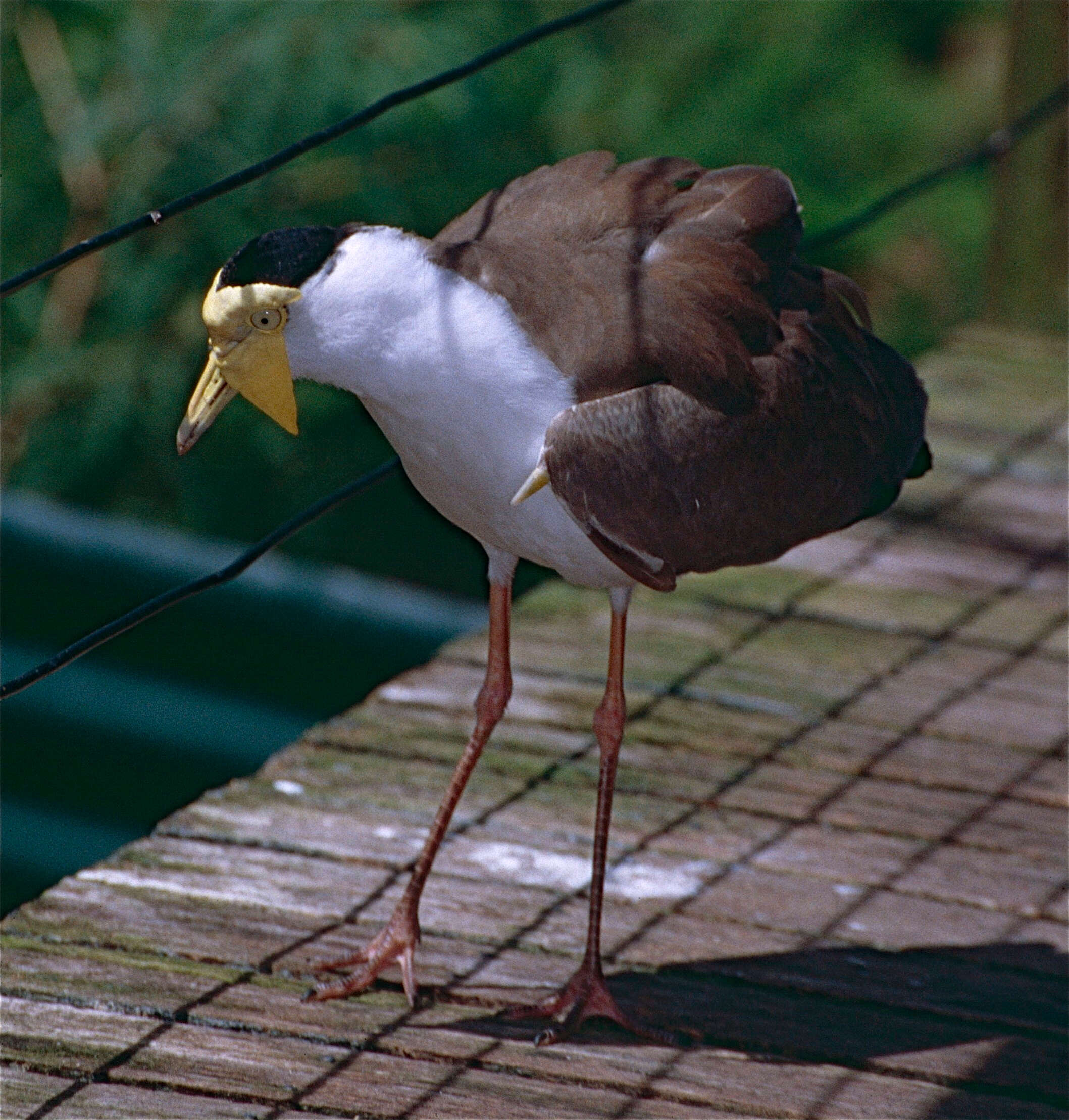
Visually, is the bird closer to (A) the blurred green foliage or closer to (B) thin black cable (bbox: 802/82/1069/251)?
(B) thin black cable (bbox: 802/82/1069/251)

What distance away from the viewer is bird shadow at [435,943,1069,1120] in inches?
133

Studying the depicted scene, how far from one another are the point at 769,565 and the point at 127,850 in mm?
2340

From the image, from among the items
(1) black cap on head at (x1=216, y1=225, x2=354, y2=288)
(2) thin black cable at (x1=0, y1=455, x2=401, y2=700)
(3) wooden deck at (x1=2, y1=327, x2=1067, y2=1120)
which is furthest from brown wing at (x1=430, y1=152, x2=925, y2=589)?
(3) wooden deck at (x1=2, y1=327, x2=1067, y2=1120)

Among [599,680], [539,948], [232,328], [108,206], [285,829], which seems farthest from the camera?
[108,206]

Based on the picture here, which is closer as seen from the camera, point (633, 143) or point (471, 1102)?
point (471, 1102)

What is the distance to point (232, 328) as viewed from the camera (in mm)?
3029

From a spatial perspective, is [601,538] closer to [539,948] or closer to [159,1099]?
[539,948]

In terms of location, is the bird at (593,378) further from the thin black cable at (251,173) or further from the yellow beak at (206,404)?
the thin black cable at (251,173)

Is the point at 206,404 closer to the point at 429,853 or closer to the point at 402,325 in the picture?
the point at 402,325

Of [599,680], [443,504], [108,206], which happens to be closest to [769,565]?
[599,680]

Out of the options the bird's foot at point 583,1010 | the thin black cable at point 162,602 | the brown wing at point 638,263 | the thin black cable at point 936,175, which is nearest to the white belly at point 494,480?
the brown wing at point 638,263

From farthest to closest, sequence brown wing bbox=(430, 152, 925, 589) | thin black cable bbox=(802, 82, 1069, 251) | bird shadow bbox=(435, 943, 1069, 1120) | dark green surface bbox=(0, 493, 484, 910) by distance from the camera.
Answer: dark green surface bbox=(0, 493, 484, 910) < thin black cable bbox=(802, 82, 1069, 251) < bird shadow bbox=(435, 943, 1069, 1120) < brown wing bbox=(430, 152, 925, 589)

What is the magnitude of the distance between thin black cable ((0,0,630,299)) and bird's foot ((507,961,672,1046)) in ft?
5.01

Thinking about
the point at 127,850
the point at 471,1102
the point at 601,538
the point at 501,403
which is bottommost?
the point at 471,1102
